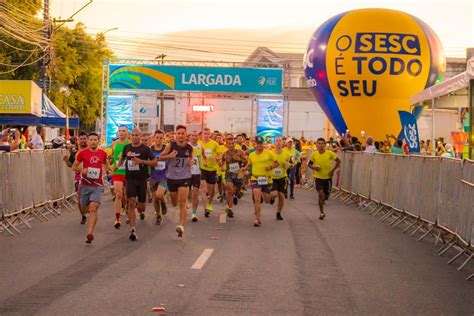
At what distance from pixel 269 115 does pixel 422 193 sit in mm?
24439

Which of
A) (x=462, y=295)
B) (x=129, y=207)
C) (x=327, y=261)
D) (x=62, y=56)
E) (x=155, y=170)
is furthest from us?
(x=62, y=56)

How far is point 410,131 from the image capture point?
22781 millimetres

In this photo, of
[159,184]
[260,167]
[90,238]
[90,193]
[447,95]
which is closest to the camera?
[90,238]

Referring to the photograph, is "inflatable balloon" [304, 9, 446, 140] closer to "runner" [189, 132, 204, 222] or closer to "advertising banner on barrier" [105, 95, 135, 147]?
"advertising banner on barrier" [105, 95, 135, 147]

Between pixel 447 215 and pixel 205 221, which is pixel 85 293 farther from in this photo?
pixel 205 221

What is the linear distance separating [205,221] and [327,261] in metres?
5.97

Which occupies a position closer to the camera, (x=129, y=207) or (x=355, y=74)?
(x=129, y=207)

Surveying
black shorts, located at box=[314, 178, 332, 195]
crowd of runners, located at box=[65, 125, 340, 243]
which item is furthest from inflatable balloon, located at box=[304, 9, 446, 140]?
→ black shorts, located at box=[314, 178, 332, 195]

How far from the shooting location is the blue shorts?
1309cm

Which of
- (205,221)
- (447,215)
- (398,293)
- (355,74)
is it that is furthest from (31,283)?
(355,74)

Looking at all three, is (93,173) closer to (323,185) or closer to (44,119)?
(323,185)

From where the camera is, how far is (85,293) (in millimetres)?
8391

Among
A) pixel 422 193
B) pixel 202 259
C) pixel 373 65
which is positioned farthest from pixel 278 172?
pixel 373 65

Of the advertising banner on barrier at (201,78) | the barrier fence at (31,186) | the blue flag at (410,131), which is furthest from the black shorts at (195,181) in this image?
the advertising banner on barrier at (201,78)
